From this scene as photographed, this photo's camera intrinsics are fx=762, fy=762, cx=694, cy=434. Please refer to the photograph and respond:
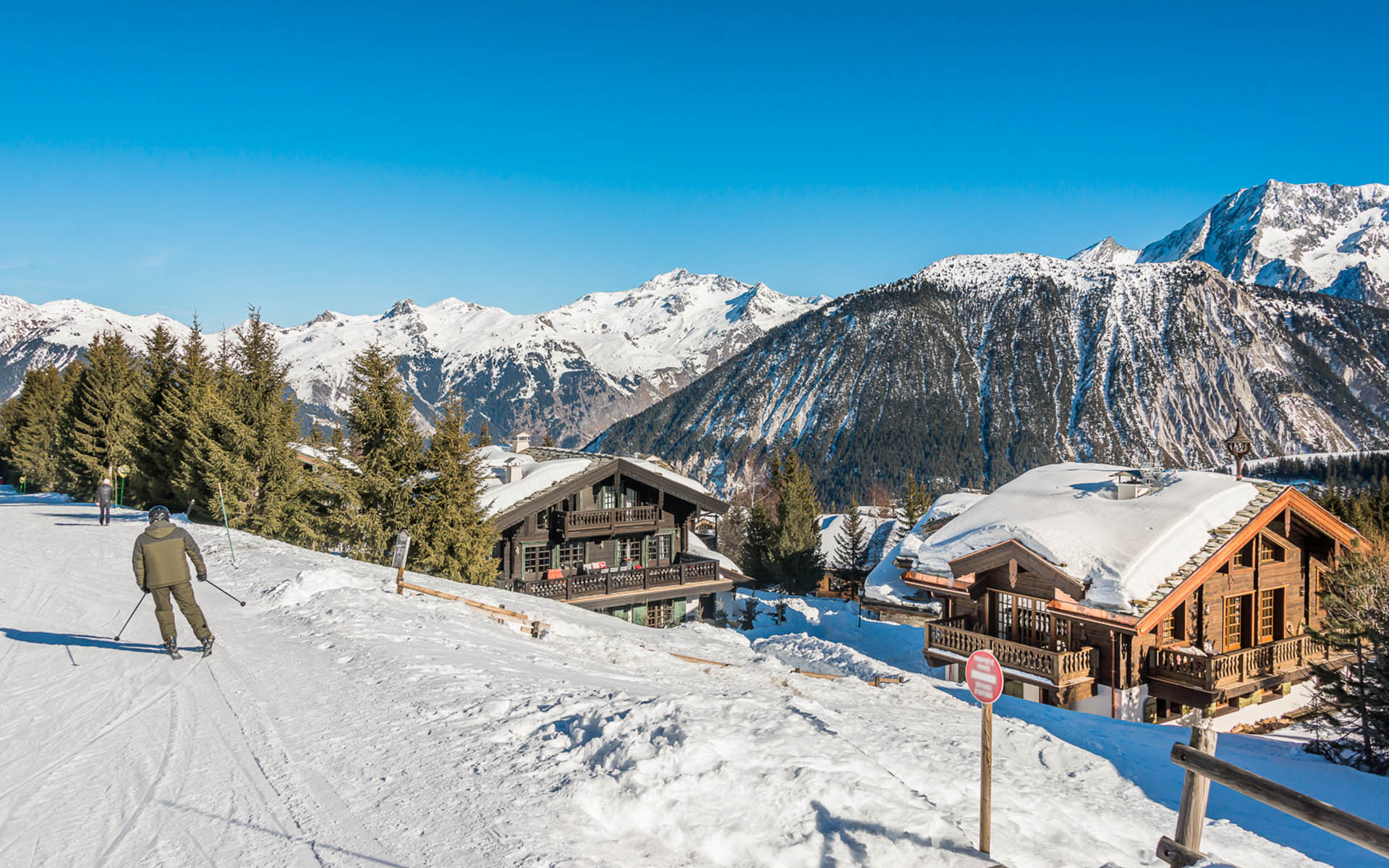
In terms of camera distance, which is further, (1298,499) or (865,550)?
(865,550)

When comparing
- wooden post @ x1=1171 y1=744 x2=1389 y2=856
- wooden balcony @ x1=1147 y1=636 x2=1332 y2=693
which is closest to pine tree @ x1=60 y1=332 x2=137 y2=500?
wooden balcony @ x1=1147 y1=636 x2=1332 y2=693

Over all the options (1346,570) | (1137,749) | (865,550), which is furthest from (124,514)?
(865,550)

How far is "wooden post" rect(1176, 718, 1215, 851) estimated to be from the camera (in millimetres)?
6449

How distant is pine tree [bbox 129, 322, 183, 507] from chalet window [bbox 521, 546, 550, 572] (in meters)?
13.9

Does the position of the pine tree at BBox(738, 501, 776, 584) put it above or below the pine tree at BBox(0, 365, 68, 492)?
below

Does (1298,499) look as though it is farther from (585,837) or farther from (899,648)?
(585,837)

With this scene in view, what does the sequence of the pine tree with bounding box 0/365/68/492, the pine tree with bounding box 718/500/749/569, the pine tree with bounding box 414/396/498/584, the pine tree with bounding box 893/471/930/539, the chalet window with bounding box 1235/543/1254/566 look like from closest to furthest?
the chalet window with bounding box 1235/543/1254/566, the pine tree with bounding box 414/396/498/584, the pine tree with bounding box 0/365/68/492, the pine tree with bounding box 893/471/930/539, the pine tree with bounding box 718/500/749/569

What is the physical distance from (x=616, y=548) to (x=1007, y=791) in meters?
24.9

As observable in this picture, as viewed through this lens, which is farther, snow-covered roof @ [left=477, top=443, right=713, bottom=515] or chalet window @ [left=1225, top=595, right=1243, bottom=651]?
snow-covered roof @ [left=477, top=443, right=713, bottom=515]

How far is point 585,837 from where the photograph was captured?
5.87 metres

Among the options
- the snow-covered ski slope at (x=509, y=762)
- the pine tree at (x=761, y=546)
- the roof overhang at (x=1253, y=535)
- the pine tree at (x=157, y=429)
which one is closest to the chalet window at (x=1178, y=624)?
the roof overhang at (x=1253, y=535)

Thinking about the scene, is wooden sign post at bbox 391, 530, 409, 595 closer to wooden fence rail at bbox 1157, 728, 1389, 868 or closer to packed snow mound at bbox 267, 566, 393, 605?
packed snow mound at bbox 267, 566, 393, 605

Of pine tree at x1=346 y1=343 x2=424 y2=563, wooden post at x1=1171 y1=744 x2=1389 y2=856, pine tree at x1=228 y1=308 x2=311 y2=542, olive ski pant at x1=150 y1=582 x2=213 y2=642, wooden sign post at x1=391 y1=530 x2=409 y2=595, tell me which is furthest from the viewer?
pine tree at x1=228 y1=308 x2=311 y2=542

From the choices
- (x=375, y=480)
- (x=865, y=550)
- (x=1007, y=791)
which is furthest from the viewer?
(x=865, y=550)
